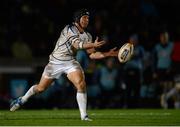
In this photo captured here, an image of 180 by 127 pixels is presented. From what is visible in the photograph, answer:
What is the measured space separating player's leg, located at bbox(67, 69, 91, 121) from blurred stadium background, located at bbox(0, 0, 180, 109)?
6.32 meters

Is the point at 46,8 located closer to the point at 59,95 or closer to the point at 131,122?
the point at 59,95

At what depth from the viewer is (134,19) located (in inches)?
964

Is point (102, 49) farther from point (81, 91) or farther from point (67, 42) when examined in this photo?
point (81, 91)

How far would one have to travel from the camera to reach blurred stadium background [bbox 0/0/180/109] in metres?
22.4

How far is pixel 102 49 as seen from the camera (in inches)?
910

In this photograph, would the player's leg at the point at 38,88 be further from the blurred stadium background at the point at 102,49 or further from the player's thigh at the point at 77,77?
the blurred stadium background at the point at 102,49

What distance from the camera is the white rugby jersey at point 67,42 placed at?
51.3 feet

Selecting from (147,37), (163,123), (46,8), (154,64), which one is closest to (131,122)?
(163,123)

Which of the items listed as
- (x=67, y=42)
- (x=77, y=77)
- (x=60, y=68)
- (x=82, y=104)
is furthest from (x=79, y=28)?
(x=82, y=104)

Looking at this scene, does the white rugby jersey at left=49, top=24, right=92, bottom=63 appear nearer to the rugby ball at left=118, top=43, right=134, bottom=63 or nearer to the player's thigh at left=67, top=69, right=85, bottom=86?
the player's thigh at left=67, top=69, right=85, bottom=86

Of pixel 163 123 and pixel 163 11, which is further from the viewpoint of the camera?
pixel 163 11

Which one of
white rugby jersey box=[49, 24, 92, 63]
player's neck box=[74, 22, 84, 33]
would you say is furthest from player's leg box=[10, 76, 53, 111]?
player's neck box=[74, 22, 84, 33]

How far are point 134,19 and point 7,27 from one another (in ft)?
12.7

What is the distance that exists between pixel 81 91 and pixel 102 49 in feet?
25.8
